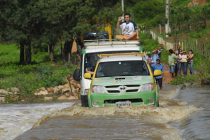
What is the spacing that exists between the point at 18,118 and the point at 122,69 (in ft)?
16.2

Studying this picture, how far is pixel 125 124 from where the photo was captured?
10.8 metres

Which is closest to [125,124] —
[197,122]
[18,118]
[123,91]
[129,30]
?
[123,91]

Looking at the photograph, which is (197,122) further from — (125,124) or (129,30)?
(129,30)

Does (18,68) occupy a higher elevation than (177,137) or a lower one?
lower

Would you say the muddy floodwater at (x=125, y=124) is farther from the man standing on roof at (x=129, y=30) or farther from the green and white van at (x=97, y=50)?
the man standing on roof at (x=129, y=30)

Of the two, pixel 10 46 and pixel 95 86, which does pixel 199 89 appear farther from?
pixel 10 46

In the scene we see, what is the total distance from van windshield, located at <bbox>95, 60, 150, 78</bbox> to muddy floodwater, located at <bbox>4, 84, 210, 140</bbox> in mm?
1104

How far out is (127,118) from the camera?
1135 centimetres

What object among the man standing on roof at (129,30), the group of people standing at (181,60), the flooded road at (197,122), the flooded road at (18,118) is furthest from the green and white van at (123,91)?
the group of people standing at (181,60)

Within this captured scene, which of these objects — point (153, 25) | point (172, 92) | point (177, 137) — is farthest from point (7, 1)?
point (153, 25)

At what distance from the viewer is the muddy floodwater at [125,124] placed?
9.52 metres

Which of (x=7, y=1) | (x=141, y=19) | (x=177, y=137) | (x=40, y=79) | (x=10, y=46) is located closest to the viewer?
(x=177, y=137)

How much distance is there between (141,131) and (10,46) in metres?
77.3

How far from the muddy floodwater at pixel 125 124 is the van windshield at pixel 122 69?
110cm
